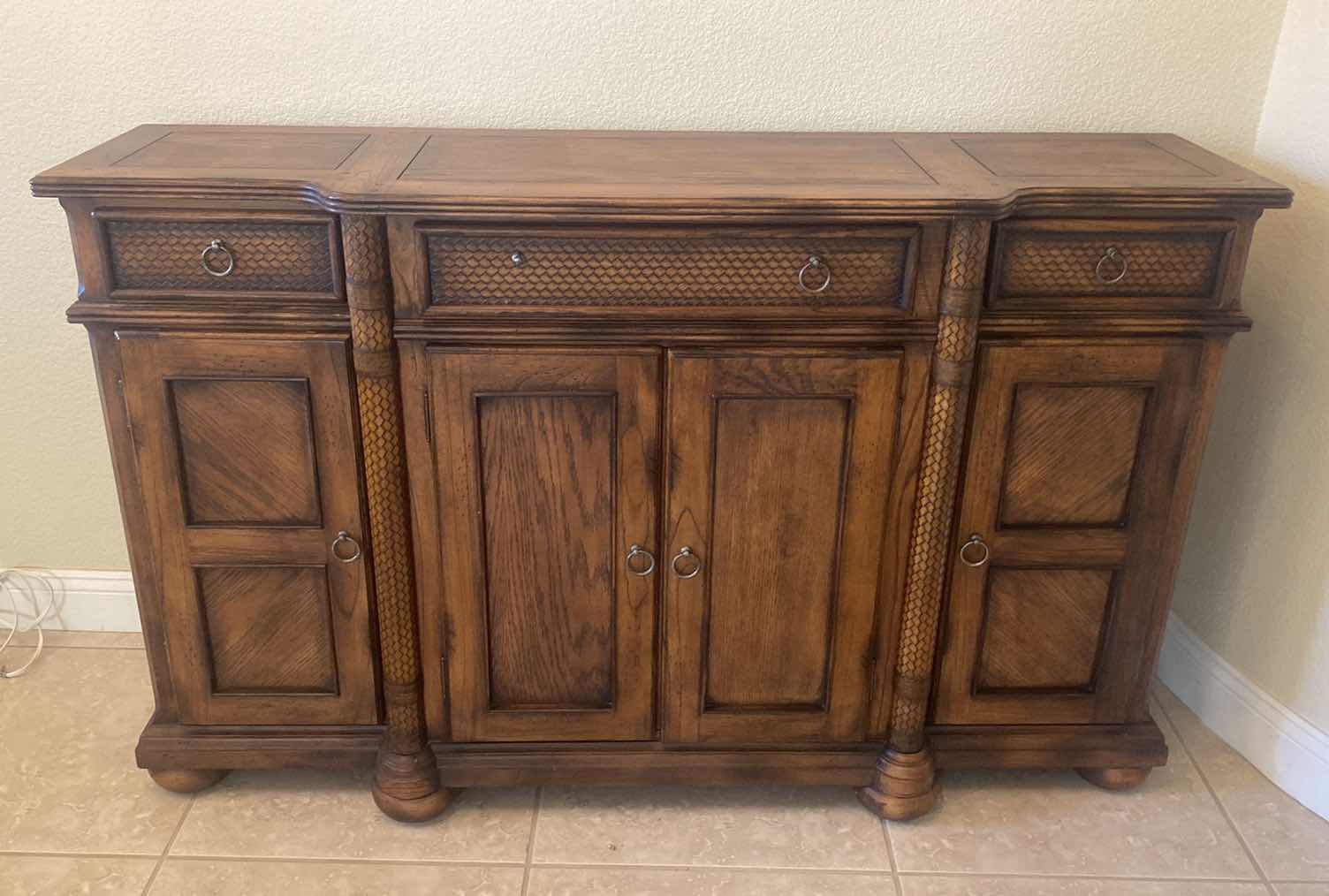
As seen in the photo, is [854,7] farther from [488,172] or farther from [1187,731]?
[1187,731]

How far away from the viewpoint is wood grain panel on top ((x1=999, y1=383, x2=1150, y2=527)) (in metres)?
1.66

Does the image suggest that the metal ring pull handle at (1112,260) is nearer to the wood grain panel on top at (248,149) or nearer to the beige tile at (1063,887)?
the beige tile at (1063,887)

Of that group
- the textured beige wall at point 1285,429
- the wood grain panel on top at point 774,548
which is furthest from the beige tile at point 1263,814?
the wood grain panel on top at point 774,548

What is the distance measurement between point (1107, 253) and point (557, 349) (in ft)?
2.42

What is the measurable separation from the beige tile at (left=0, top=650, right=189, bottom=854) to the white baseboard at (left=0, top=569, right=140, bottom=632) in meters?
0.07

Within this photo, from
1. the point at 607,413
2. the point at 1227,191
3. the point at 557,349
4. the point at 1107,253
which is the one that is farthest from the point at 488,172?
the point at 1227,191

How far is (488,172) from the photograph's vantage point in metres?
1.60

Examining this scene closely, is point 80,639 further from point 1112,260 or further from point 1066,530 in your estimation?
point 1112,260

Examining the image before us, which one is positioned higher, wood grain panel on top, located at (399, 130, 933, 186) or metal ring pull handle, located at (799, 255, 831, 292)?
wood grain panel on top, located at (399, 130, 933, 186)

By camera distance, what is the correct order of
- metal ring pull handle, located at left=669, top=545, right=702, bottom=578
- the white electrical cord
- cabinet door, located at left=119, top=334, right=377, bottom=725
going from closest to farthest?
cabinet door, located at left=119, top=334, right=377, bottom=725 < metal ring pull handle, located at left=669, top=545, right=702, bottom=578 < the white electrical cord

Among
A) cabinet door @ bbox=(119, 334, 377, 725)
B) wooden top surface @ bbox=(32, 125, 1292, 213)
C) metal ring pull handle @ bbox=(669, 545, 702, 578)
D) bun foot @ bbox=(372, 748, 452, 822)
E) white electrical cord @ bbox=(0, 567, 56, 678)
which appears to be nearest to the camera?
wooden top surface @ bbox=(32, 125, 1292, 213)

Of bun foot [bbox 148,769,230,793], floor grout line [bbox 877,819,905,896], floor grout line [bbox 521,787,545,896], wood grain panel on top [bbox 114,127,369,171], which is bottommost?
floor grout line [bbox 521,787,545,896]

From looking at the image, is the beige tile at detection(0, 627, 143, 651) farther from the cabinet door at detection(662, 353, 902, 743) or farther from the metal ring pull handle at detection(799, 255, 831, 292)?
the metal ring pull handle at detection(799, 255, 831, 292)

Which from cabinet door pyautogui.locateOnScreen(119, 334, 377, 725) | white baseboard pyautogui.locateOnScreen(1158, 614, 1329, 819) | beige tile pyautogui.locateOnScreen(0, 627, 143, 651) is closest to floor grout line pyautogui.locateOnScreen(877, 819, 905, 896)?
white baseboard pyautogui.locateOnScreen(1158, 614, 1329, 819)
